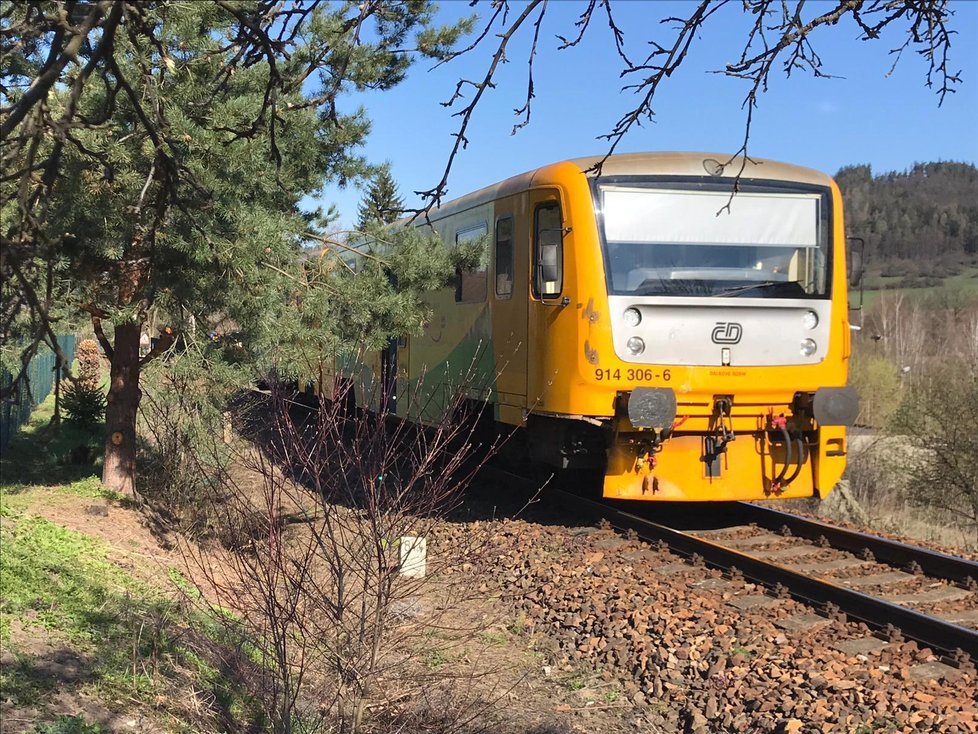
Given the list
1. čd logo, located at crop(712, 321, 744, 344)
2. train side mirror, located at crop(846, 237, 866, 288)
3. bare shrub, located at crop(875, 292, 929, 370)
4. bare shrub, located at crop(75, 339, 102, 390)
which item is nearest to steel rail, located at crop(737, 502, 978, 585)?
čd logo, located at crop(712, 321, 744, 344)

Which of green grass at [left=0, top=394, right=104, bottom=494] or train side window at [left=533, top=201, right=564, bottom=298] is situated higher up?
train side window at [left=533, top=201, right=564, bottom=298]

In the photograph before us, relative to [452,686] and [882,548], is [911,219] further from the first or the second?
[452,686]

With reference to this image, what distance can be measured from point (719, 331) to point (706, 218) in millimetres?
1016

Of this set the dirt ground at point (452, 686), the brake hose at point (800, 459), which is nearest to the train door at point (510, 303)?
the dirt ground at point (452, 686)

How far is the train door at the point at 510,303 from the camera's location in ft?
27.8

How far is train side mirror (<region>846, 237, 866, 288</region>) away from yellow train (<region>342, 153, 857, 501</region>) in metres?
0.34

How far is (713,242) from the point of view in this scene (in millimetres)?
7945

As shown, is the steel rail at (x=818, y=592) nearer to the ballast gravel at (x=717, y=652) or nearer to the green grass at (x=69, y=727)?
the ballast gravel at (x=717, y=652)

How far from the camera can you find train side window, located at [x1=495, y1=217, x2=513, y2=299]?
8.83m

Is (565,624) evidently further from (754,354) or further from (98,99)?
(98,99)

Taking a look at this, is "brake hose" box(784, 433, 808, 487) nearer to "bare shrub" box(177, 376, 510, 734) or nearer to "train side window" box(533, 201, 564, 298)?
"train side window" box(533, 201, 564, 298)

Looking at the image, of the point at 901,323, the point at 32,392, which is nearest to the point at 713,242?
the point at 32,392

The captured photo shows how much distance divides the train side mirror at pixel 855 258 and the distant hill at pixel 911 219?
2303 cm

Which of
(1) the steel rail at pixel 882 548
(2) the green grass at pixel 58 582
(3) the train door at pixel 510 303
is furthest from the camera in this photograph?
(3) the train door at pixel 510 303
